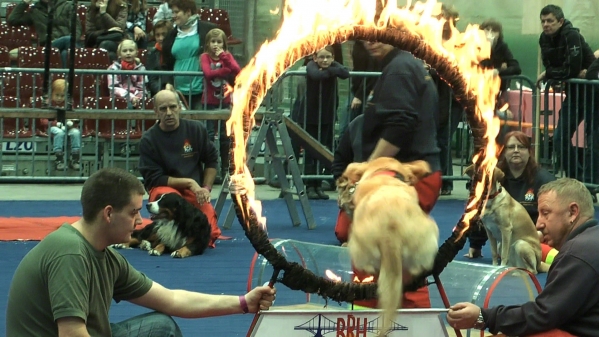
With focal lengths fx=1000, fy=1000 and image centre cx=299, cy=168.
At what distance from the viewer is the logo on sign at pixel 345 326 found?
4082mm

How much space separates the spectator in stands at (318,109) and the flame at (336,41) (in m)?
5.82

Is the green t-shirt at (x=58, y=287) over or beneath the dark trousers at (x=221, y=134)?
beneath

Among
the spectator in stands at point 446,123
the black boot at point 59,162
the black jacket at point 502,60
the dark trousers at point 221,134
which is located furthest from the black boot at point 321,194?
the black boot at point 59,162

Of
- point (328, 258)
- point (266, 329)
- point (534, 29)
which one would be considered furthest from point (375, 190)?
point (534, 29)

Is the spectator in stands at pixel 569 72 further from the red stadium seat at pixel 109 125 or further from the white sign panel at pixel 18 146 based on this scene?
the white sign panel at pixel 18 146

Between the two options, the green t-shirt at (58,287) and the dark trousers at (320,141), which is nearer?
the green t-shirt at (58,287)

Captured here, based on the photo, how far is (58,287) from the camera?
3551mm

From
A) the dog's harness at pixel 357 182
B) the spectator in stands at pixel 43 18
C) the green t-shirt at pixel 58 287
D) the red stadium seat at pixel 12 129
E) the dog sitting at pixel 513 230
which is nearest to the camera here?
the green t-shirt at pixel 58 287

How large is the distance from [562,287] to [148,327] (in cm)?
167

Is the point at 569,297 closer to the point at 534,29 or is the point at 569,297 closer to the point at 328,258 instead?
the point at 328,258

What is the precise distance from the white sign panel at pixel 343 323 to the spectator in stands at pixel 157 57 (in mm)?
7204

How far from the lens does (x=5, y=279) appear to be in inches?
262

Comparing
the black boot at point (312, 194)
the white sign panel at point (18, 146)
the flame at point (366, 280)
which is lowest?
the flame at point (366, 280)

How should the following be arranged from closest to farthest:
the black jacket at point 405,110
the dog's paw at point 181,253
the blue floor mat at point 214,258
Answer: the black jacket at point 405,110 → the blue floor mat at point 214,258 → the dog's paw at point 181,253
